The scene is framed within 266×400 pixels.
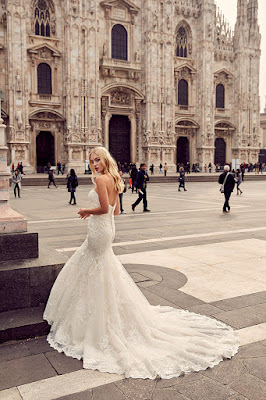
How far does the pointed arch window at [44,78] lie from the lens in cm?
3206

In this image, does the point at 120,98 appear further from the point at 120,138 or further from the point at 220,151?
the point at 220,151

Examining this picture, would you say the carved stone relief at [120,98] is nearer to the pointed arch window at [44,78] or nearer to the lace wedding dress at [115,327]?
the pointed arch window at [44,78]

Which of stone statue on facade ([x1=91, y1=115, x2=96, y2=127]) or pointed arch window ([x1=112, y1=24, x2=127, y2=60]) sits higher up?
pointed arch window ([x1=112, y1=24, x2=127, y2=60])

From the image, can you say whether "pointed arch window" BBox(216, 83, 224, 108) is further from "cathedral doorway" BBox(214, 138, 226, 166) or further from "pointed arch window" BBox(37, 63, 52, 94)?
"pointed arch window" BBox(37, 63, 52, 94)

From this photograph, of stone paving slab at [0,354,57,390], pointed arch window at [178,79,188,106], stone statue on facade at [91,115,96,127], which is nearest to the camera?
stone paving slab at [0,354,57,390]

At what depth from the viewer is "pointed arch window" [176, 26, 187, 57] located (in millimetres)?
38481

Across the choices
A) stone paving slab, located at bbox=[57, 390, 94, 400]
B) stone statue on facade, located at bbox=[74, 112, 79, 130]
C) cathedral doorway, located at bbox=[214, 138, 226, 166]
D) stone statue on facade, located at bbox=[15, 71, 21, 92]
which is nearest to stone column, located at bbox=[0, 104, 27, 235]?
stone paving slab, located at bbox=[57, 390, 94, 400]

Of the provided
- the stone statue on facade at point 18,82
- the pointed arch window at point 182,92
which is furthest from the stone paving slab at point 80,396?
the pointed arch window at point 182,92

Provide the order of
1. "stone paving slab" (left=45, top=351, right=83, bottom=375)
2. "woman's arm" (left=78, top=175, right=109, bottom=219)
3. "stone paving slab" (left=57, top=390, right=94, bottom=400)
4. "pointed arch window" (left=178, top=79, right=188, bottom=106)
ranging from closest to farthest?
"stone paving slab" (left=57, top=390, right=94, bottom=400)
"stone paving slab" (left=45, top=351, right=83, bottom=375)
"woman's arm" (left=78, top=175, right=109, bottom=219)
"pointed arch window" (left=178, top=79, right=188, bottom=106)

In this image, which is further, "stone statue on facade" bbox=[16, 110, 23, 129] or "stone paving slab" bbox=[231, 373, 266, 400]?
"stone statue on facade" bbox=[16, 110, 23, 129]

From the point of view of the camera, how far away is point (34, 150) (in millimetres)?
32094

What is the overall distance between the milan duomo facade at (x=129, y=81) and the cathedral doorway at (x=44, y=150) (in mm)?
85

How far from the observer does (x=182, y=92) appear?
3894 centimetres

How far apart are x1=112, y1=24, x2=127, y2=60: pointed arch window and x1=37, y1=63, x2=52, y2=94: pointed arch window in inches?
245
